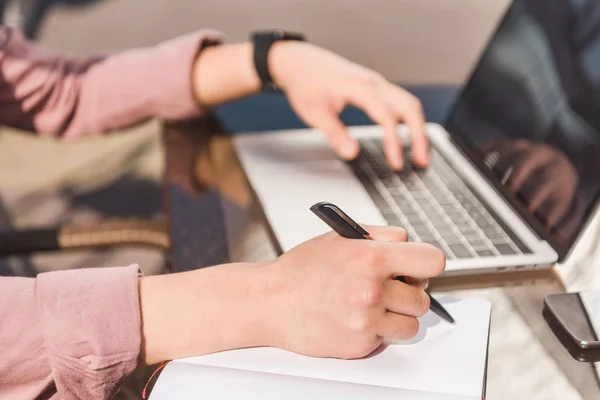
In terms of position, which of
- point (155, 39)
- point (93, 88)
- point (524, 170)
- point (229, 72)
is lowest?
point (155, 39)

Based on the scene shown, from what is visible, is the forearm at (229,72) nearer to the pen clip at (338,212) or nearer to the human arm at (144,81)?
the human arm at (144,81)

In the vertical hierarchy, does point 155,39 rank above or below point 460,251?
below

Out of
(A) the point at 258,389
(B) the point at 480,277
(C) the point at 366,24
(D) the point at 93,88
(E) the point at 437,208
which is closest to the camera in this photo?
(A) the point at 258,389

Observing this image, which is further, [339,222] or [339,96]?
[339,96]

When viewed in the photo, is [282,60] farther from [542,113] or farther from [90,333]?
[90,333]

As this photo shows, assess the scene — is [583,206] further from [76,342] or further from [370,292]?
[76,342]

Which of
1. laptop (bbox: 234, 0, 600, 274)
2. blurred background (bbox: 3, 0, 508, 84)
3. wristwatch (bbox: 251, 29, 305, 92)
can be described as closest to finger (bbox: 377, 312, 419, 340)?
laptop (bbox: 234, 0, 600, 274)

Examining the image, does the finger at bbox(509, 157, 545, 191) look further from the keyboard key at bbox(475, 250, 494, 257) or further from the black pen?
the black pen

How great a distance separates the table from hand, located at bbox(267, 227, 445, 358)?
0.10m

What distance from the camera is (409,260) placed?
53 centimetres

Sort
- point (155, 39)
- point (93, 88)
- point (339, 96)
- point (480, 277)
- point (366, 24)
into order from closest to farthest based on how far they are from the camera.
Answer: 1. point (480, 277)
2. point (339, 96)
3. point (93, 88)
4. point (366, 24)
5. point (155, 39)

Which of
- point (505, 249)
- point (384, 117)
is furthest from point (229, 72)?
point (505, 249)

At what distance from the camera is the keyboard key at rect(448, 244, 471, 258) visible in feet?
2.21

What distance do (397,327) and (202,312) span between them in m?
0.17
